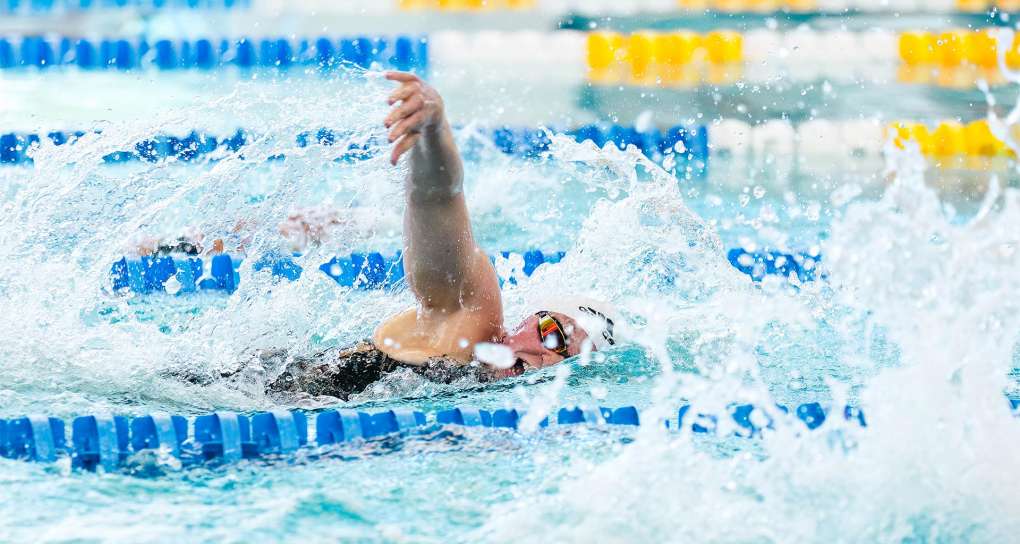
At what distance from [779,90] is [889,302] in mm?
4450

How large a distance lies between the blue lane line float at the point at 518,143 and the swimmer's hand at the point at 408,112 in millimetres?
2368

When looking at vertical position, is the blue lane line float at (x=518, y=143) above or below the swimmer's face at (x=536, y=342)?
above

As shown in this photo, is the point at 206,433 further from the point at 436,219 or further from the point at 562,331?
the point at 562,331

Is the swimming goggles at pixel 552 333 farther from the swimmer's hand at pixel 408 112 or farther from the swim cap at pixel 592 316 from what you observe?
the swimmer's hand at pixel 408 112

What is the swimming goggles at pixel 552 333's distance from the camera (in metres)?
2.20

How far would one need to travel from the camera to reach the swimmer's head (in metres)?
2.18

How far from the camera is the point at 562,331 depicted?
2225mm

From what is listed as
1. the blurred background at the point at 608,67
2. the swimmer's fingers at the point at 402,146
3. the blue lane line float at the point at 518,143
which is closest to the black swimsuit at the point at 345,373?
the swimmer's fingers at the point at 402,146

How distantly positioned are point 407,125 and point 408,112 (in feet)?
0.07

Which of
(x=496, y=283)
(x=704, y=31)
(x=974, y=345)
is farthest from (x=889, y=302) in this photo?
(x=704, y=31)

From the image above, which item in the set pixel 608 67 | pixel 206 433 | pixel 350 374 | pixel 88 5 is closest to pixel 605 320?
pixel 350 374

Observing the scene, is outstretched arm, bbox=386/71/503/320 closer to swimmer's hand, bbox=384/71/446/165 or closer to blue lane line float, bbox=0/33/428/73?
swimmer's hand, bbox=384/71/446/165

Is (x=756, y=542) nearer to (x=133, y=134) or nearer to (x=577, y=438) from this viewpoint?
(x=577, y=438)

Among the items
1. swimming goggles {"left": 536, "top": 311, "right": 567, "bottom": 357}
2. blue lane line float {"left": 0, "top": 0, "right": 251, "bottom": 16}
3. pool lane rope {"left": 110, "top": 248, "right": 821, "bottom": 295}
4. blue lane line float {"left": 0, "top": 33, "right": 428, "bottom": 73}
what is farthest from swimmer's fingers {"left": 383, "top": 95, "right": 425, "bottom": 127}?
blue lane line float {"left": 0, "top": 0, "right": 251, "bottom": 16}
